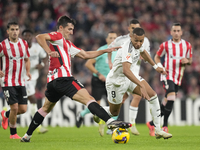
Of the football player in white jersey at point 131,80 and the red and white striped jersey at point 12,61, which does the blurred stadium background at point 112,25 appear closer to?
the red and white striped jersey at point 12,61

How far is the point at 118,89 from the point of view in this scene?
661cm

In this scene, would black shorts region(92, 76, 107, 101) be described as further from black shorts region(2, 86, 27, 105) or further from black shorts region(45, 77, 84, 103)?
black shorts region(45, 77, 84, 103)

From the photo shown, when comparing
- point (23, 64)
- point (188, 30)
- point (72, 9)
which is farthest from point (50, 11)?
point (23, 64)

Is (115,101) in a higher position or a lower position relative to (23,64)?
lower

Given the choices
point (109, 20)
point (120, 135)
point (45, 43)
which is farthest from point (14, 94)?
point (109, 20)

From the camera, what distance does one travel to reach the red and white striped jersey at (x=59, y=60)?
225 inches

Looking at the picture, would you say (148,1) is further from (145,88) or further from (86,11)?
(145,88)

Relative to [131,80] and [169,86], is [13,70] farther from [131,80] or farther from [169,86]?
[169,86]

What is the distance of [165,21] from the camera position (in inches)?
669

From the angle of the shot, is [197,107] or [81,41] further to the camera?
[81,41]

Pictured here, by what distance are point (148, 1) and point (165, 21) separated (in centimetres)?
131

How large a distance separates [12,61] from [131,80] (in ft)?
8.96

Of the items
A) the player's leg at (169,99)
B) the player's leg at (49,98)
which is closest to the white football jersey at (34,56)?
the player's leg at (169,99)

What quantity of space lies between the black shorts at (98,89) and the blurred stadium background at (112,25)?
2665mm
